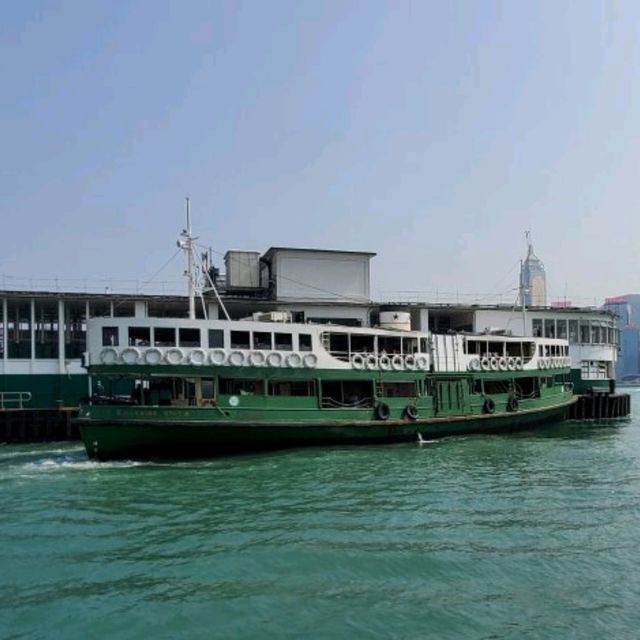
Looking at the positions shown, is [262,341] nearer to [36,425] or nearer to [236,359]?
[236,359]

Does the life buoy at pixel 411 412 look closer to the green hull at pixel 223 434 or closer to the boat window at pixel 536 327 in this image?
the green hull at pixel 223 434

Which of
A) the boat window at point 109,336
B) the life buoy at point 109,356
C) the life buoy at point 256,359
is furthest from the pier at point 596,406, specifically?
the life buoy at point 109,356

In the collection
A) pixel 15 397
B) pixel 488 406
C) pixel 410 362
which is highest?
pixel 410 362

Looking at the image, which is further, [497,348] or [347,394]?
[497,348]

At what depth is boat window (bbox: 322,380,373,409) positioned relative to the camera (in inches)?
958

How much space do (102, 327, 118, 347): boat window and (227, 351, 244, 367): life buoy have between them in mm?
3749

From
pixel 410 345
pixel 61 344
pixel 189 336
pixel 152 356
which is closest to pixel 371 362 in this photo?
pixel 410 345

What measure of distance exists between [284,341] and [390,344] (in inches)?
199

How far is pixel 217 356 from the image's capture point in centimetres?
2205

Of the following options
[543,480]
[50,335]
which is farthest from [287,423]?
[50,335]

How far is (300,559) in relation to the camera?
1055 cm

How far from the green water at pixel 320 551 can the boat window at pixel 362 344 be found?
7.33 metres

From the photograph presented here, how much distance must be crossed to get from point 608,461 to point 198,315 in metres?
Answer: 20.5

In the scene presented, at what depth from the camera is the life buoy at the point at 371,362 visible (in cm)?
2507
